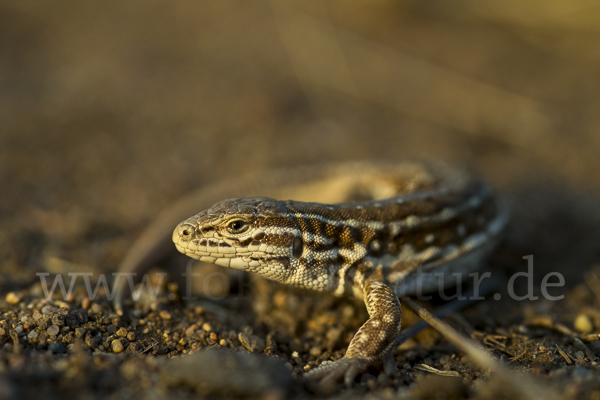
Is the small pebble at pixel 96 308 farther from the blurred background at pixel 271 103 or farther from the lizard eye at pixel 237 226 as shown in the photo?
the lizard eye at pixel 237 226

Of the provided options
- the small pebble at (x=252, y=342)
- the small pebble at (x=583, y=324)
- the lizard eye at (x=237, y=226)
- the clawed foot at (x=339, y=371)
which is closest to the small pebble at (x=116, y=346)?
the small pebble at (x=252, y=342)

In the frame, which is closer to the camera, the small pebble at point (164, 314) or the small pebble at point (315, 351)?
the small pebble at point (315, 351)

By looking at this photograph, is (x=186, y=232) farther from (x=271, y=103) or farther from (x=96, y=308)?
(x=271, y=103)

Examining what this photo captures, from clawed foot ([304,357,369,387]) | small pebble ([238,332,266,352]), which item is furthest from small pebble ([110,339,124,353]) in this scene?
clawed foot ([304,357,369,387])

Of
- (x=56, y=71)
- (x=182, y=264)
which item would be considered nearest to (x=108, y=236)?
(x=182, y=264)

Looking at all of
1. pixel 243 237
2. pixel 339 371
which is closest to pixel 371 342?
pixel 339 371
